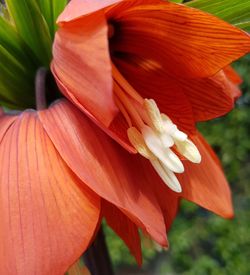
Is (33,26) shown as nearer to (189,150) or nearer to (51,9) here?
(51,9)

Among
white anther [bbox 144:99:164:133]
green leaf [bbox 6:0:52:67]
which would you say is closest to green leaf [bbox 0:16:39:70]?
green leaf [bbox 6:0:52:67]

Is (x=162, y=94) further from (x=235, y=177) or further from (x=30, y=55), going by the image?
(x=235, y=177)

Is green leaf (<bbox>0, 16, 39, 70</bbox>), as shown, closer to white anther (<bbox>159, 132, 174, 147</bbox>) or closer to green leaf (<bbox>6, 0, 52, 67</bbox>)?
green leaf (<bbox>6, 0, 52, 67</bbox>)

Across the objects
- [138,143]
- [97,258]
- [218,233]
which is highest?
[138,143]

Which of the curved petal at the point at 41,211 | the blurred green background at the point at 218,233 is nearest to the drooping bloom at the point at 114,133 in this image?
the curved petal at the point at 41,211

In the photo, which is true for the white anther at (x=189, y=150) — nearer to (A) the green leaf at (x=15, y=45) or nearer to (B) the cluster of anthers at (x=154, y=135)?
(B) the cluster of anthers at (x=154, y=135)

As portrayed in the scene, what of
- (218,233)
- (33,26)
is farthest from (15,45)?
(218,233)
